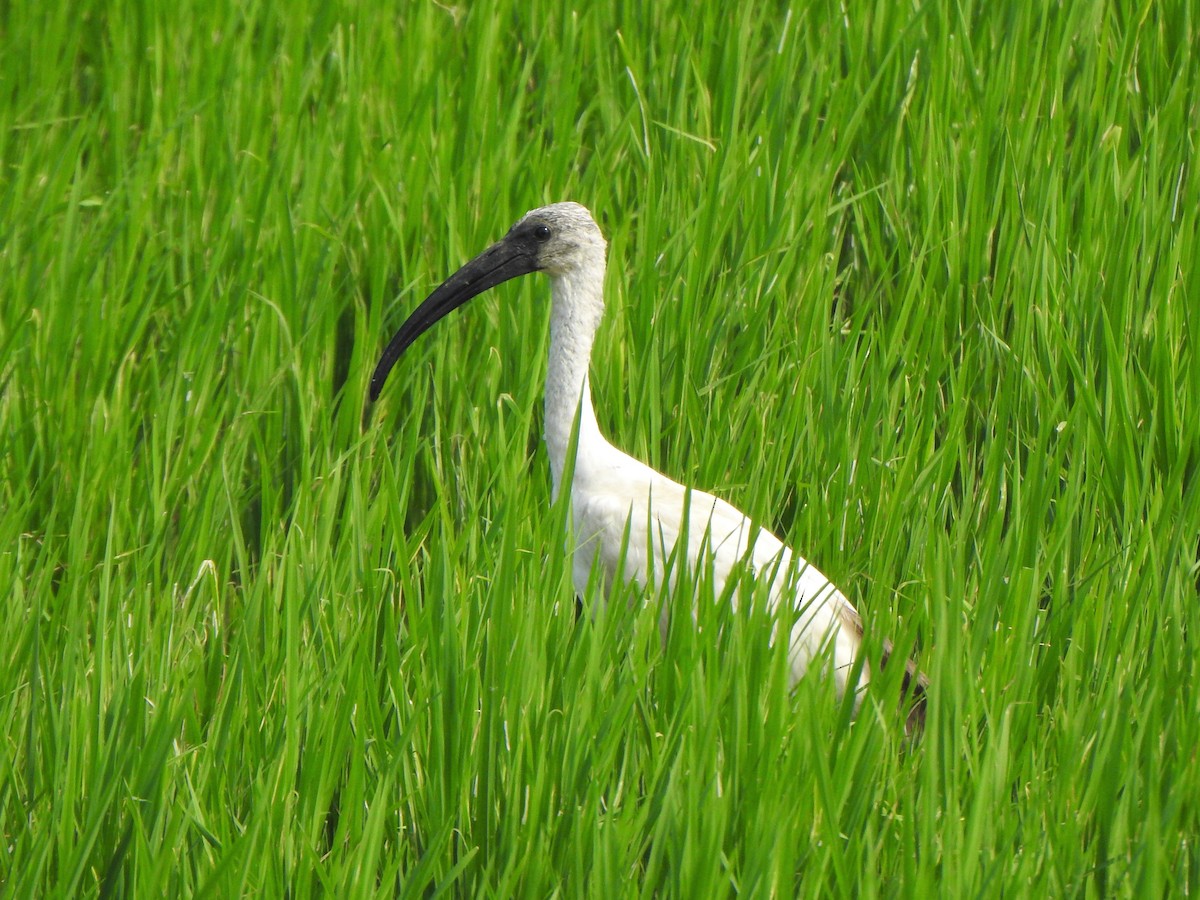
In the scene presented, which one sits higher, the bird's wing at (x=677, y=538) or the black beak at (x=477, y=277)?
the black beak at (x=477, y=277)

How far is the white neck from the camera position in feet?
10.6

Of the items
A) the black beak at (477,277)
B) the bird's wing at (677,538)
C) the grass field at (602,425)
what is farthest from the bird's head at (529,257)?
the bird's wing at (677,538)

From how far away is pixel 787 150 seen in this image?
380 cm

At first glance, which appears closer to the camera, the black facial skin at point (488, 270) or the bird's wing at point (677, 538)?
the bird's wing at point (677, 538)

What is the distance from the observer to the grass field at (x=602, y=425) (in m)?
2.16

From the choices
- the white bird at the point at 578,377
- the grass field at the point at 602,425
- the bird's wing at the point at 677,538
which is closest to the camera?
the grass field at the point at 602,425

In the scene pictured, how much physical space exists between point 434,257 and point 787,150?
37.4 inches

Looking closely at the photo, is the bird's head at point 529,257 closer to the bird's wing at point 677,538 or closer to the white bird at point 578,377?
the white bird at point 578,377

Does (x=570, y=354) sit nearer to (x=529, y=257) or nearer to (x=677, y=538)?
(x=529, y=257)

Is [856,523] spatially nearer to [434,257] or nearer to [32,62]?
[434,257]

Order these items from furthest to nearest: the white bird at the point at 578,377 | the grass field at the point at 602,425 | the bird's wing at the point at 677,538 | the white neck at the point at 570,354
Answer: the white neck at the point at 570,354
the white bird at the point at 578,377
the bird's wing at the point at 677,538
the grass field at the point at 602,425

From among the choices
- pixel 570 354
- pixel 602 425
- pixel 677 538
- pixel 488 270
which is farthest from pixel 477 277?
pixel 677 538

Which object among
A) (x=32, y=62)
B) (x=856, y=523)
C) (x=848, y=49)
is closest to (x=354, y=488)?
(x=856, y=523)

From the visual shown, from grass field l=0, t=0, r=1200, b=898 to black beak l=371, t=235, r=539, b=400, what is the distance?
20 centimetres
